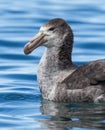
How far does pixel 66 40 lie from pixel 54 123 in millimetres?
2351

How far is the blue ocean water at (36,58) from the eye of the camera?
46.4 ft

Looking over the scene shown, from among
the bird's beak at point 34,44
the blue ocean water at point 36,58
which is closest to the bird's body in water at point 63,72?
the bird's beak at point 34,44

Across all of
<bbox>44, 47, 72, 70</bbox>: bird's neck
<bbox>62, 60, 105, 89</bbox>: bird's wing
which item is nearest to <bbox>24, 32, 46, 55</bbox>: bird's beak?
<bbox>44, 47, 72, 70</bbox>: bird's neck

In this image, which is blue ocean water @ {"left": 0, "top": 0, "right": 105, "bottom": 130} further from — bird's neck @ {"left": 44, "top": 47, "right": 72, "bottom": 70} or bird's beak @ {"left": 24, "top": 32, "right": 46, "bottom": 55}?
bird's beak @ {"left": 24, "top": 32, "right": 46, "bottom": 55}

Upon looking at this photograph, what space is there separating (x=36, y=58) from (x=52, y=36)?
3.83 meters

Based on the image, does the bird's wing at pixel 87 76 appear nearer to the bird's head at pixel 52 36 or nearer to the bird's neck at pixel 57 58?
the bird's neck at pixel 57 58

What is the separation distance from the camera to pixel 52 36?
15.8 meters

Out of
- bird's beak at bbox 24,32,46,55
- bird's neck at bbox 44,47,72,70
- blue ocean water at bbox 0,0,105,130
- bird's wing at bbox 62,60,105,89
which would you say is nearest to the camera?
blue ocean water at bbox 0,0,105,130

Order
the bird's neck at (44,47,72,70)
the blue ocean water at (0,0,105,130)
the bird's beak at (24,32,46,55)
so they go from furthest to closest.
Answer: the bird's neck at (44,47,72,70)
the bird's beak at (24,32,46,55)
the blue ocean water at (0,0,105,130)

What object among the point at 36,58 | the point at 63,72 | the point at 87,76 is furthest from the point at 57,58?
the point at 36,58

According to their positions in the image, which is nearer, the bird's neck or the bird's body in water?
the bird's body in water

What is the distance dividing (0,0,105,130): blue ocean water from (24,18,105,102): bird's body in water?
0.60ft

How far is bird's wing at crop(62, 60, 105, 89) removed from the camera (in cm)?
1511

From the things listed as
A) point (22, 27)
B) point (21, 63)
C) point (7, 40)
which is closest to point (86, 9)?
point (22, 27)
